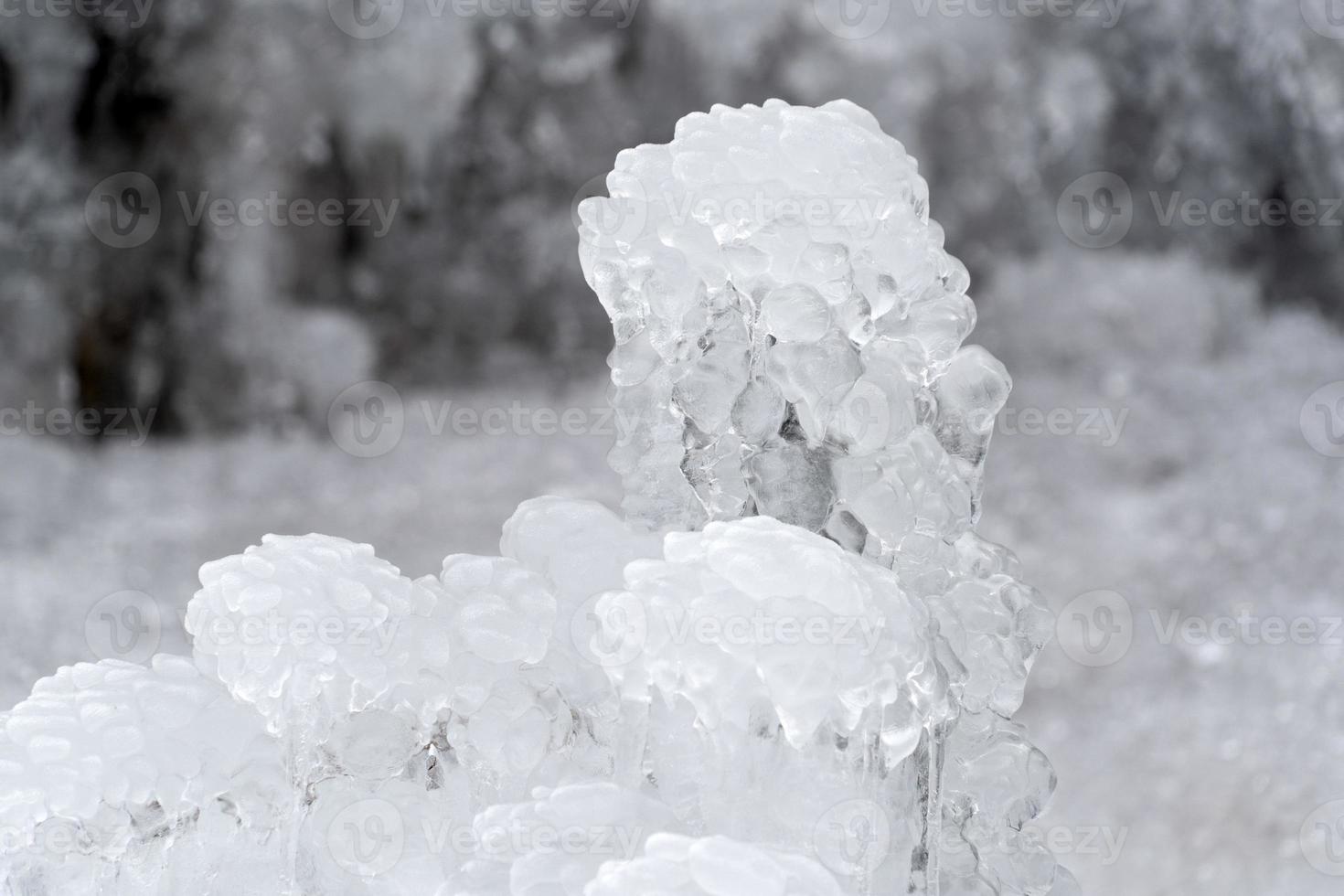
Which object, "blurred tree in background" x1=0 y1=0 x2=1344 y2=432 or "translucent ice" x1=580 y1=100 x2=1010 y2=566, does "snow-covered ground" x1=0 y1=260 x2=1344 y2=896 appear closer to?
"blurred tree in background" x1=0 y1=0 x2=1344 y2=432

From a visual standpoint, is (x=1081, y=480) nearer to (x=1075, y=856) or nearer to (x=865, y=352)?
(x=1075, y=856)

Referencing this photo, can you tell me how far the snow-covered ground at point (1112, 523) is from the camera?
2801 mm

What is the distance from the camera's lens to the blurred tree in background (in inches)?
169

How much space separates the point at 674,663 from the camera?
0.81m

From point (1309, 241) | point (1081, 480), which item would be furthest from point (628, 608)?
point (1309, 241)

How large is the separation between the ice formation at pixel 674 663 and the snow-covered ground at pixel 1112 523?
1581 mm

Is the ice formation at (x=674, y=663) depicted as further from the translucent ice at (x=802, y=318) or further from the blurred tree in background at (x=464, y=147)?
the blurred tree in background at (x=464, y=147)

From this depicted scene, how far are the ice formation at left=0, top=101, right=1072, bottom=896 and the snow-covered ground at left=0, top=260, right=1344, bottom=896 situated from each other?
5.19ft

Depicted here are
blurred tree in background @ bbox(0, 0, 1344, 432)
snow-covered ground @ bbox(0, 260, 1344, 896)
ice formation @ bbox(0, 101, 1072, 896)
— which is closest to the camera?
ice formation @ bbox(0, 101, 1072, 896)

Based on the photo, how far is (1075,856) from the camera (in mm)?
2766

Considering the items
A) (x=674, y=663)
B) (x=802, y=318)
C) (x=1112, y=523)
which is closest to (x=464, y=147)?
(x=1112, y=523)

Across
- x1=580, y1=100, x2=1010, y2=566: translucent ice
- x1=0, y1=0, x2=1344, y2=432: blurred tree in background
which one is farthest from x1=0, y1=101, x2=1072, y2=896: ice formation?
x1=0, y1=0, x2=1344, y2=432: blurred tree in background

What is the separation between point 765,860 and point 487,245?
4.13 m

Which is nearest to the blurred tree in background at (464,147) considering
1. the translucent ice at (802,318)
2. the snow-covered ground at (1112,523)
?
the snow-covered ground at (1112,523)
